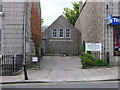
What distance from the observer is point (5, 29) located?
15.1m

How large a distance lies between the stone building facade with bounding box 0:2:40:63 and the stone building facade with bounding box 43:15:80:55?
20693 mm

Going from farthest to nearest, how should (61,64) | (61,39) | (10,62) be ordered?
(61,39) < (61,64) < (10,62)

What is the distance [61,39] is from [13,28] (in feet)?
69.0

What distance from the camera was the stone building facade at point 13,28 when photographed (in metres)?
15.0

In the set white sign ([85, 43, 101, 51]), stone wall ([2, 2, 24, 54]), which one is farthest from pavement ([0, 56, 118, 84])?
stone wall ([2, 2, 24, 54])

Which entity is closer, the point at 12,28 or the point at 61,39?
the point at 12,28

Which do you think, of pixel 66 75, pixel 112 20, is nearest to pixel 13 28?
pixel 66 75

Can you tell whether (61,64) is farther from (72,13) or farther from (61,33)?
(72,13)

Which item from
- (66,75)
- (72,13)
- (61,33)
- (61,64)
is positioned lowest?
(66,75)

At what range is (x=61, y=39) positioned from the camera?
3578cm

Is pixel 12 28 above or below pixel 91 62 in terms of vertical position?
above

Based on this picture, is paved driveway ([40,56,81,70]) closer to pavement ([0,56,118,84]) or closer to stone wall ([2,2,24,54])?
pavement ([0,56,118,84])

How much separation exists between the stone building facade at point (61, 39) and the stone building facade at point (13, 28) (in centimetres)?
2069

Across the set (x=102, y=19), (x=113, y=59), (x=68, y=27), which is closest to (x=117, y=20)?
(x=102, y=19)
